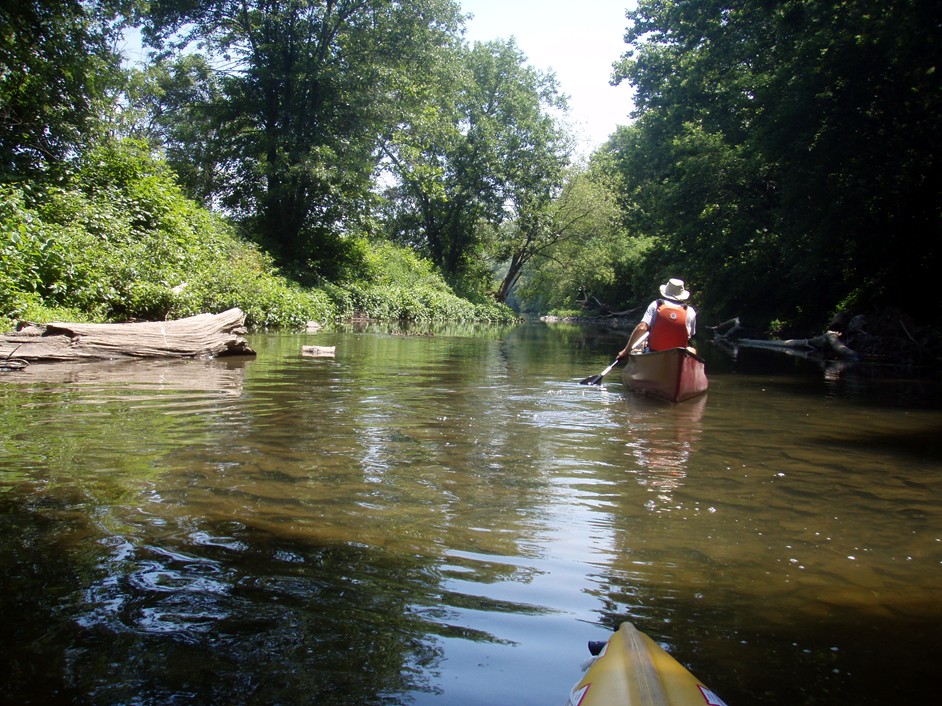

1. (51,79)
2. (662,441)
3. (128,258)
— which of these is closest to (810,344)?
(662,441)

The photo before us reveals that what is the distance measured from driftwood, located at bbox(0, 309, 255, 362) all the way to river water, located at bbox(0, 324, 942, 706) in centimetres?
275

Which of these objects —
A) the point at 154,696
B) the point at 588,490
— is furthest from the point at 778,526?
the point at 154,696

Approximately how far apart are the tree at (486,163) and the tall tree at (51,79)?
22.7m

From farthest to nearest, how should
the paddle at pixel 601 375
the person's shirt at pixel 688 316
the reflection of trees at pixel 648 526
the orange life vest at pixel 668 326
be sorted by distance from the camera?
the paddle at pixel 601 375, the person's shirt at pixel 688 316, the orange life vest at pixel 668 326, the reflection of trees at pixel 648 526

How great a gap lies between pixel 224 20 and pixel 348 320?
12416mm

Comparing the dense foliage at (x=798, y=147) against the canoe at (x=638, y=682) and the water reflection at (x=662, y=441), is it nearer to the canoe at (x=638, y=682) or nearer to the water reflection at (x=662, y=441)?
the water reflection at (x=662, y=441)

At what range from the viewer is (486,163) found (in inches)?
1625

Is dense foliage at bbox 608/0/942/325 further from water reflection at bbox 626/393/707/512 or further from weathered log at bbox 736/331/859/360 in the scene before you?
water reflection at bbox 626/393/707/512

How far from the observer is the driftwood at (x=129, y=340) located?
31.3 ft

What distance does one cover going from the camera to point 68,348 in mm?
9984

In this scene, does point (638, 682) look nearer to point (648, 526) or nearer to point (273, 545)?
point (273, 545)

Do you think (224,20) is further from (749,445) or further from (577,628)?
(577,628)

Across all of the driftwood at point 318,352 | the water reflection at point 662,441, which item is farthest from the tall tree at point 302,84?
the water reflection at point 662,441

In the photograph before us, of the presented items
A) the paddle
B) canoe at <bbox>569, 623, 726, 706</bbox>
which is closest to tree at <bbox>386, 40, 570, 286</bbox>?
the paddle
